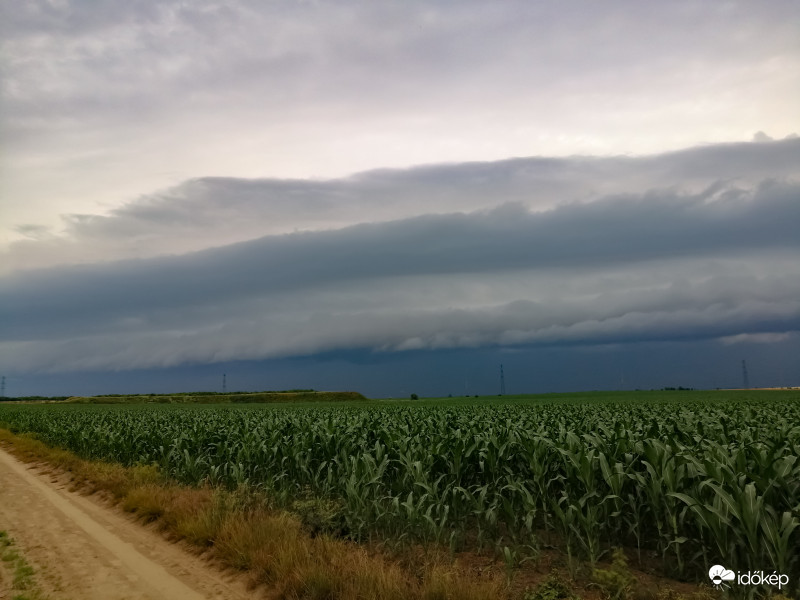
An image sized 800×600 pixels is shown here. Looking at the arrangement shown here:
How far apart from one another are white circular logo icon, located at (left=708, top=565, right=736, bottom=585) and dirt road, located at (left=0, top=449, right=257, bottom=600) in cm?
607

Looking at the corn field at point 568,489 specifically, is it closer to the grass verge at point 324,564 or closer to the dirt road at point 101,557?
the grass verge at point 324,564

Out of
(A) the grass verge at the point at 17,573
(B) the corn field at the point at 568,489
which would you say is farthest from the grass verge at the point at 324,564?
(A) the grass verge at the point at 17,573

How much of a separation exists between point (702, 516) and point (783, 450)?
3.62 m

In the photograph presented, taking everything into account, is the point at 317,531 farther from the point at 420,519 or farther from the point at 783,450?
the point at 783,450

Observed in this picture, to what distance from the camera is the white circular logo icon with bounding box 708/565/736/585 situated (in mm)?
6521

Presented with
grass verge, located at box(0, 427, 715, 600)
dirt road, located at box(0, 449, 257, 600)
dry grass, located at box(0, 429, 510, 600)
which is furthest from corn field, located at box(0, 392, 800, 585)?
dirt road, located at box(0, 449, 257, 600)

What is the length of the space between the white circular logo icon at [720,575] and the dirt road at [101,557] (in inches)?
239

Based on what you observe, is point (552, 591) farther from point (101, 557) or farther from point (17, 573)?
point (17, 573)

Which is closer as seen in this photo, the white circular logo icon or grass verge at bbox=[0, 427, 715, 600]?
the white circular logo icon

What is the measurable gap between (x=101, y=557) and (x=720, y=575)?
379 inches

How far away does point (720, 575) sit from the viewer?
6648 millimetres

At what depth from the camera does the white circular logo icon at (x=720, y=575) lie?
257 inches

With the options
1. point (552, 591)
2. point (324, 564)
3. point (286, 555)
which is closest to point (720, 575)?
point (552, 591)

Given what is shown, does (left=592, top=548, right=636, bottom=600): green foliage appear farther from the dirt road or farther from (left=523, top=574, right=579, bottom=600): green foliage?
the dirt road
